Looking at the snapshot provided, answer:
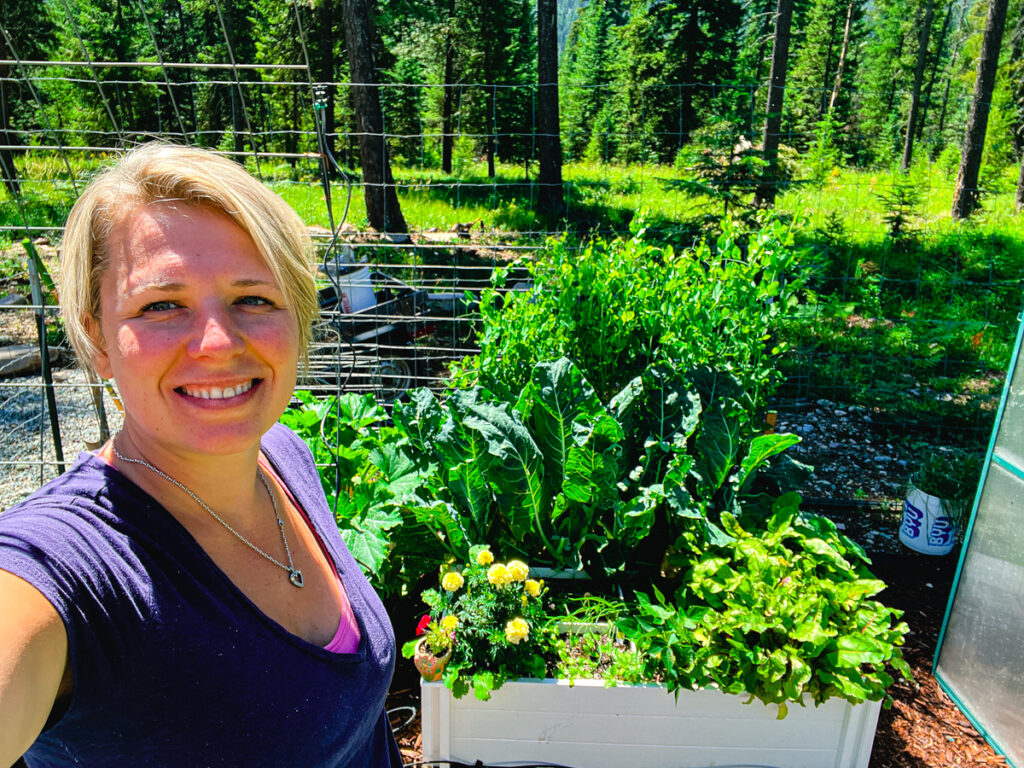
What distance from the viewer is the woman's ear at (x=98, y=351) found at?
105 cm

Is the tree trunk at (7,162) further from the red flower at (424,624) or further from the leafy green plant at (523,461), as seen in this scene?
the red flower at (424,624)

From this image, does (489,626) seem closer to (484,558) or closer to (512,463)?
(484,558)

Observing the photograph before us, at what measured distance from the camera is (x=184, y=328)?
1000 millimetres

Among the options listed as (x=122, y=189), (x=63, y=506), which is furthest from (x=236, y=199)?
(x=63, y=506)

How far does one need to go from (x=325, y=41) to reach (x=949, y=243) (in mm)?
14509

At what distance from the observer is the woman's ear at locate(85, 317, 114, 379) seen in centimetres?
105

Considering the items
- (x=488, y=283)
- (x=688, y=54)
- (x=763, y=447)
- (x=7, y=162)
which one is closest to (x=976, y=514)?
(x=763, y=447)

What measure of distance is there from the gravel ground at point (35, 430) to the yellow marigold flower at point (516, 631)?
10.6 feet

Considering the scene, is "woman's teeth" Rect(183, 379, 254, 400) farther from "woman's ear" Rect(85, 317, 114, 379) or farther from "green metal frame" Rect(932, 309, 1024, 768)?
"green metal frame" Rect(932, 309, 1024, 768)

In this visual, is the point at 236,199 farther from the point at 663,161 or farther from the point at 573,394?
the point at 663,161

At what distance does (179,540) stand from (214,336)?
27 cm

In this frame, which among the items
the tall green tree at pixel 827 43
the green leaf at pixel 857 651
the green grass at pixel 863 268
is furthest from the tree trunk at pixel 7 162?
the tall green tree at pixel 827 43

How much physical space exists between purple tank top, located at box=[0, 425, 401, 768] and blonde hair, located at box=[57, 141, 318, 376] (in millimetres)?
236

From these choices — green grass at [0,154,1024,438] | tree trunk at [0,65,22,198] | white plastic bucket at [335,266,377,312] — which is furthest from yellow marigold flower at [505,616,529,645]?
white plastic bucket at [335,266,377,312]
